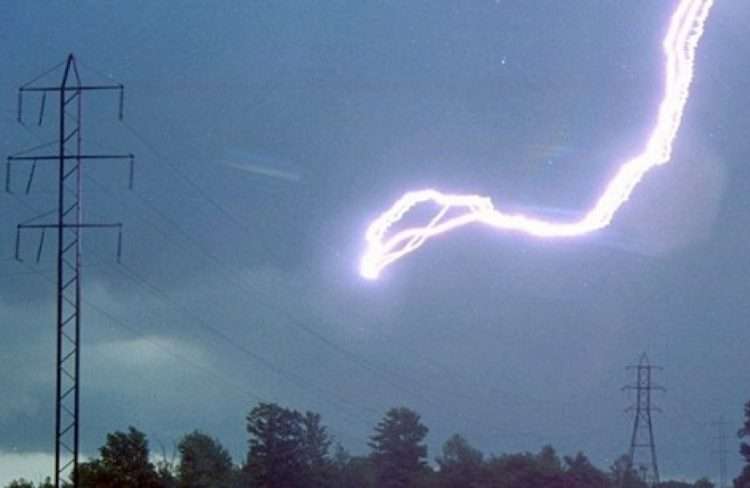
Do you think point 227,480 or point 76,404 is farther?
point 227,480

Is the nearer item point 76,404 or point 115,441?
point 76,404

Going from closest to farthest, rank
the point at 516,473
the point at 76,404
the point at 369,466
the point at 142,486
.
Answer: the point at 76,404 → the point at 142,486 → the point at 516,473 → the point at 369,466

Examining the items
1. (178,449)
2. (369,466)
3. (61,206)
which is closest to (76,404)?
(61,206)

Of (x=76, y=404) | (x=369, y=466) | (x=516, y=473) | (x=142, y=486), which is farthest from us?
(x=369, y=466)

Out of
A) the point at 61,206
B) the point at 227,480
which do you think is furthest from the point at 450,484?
the point at 61,206

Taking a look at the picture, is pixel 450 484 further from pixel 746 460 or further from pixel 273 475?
pixel 746 460

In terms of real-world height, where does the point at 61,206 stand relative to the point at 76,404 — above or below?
above

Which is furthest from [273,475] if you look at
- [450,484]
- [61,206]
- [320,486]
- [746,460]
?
[61,206]

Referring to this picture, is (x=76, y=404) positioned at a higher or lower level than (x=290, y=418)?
lower

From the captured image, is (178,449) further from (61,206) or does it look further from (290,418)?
(61,206)
